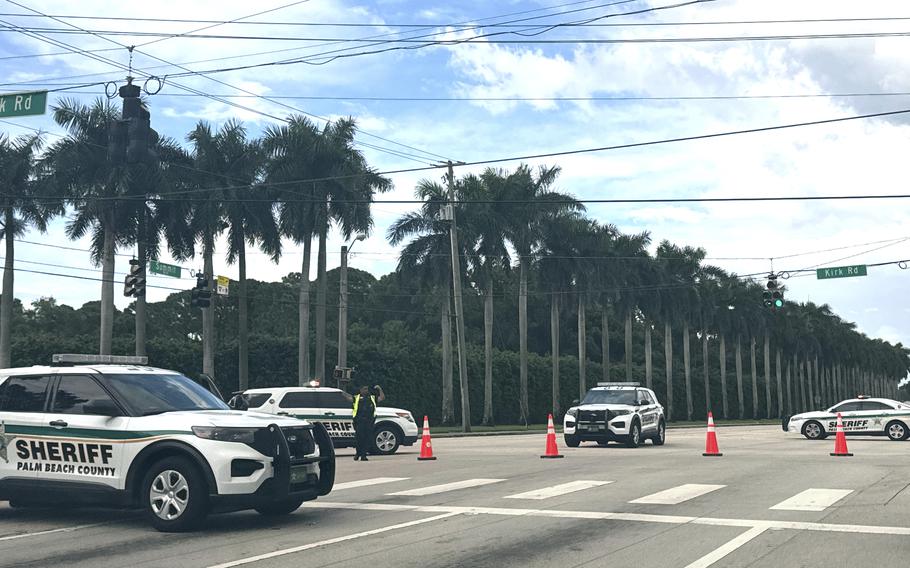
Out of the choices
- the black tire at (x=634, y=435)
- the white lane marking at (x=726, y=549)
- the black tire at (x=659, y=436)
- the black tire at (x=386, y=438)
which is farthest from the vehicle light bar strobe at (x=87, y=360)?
the black tire at (x=659, y=436)

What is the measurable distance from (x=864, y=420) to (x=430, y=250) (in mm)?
30714

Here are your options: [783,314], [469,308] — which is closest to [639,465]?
[469,308]

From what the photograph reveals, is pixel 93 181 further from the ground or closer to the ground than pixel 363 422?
further from the ground

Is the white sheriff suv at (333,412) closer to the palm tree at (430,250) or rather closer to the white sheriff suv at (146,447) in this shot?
the white sheriff suv at (146,447)

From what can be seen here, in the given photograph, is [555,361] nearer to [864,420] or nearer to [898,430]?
[864,420]

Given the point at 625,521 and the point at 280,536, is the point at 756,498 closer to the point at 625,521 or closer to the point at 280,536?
the point at 625,521

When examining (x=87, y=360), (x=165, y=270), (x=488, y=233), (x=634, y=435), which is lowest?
(x=634, y=435)

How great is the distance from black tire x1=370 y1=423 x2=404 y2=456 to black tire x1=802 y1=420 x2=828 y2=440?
15253 millimetres

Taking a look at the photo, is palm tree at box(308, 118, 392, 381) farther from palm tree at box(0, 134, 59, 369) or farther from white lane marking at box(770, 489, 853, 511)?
white lane marking at box(770, 489, 853, 511)

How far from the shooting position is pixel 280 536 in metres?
10.2

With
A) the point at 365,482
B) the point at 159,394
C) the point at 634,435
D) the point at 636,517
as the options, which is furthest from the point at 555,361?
the point at 159,394

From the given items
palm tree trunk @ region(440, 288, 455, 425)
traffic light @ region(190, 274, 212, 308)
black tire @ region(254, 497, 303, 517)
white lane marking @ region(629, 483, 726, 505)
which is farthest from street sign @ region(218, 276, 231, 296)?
black tire @ region(254, 497, 303, 517)

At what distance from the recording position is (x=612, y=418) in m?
27.4

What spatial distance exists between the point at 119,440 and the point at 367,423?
39.8 ft
